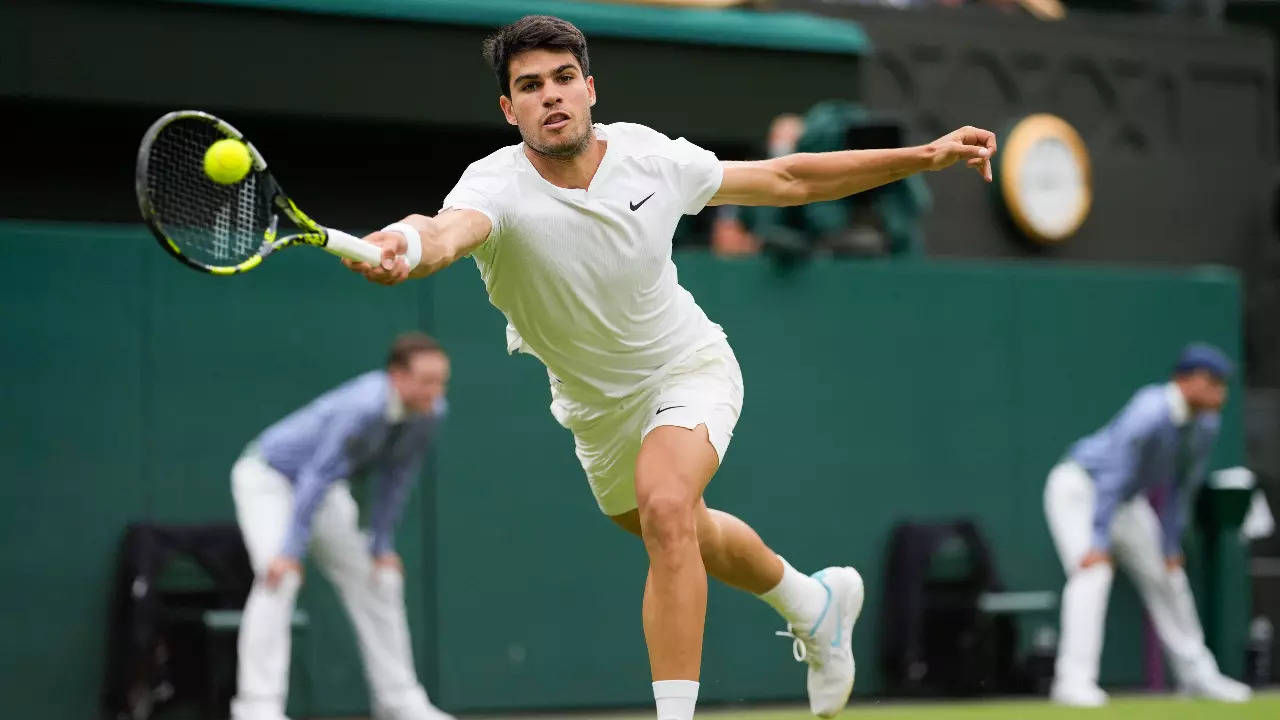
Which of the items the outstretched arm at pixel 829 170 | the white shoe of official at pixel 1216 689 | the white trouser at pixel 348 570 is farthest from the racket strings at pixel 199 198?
the white shoe of official at pixel 1216 689

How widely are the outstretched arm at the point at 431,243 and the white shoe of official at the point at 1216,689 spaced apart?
6736mm

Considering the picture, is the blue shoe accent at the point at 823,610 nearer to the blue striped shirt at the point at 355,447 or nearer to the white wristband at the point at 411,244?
the white wristband at the point at 411,244

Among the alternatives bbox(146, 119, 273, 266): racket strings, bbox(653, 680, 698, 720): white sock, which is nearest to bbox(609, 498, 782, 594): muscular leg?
bbox(653, 680, 698, 720): white sock

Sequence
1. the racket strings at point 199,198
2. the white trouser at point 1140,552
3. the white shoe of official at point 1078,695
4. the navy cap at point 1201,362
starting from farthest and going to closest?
the white trouser at point 1140,552
the navy cap at point 1201,362
the white shoe of official at point 1078,695
the racket strings at point 199,198

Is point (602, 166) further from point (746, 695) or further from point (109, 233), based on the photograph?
point (746, 695)

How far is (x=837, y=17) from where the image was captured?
1278 cm

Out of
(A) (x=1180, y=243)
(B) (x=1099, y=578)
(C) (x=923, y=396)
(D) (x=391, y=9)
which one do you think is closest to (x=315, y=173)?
(D) (x=391, y=9)

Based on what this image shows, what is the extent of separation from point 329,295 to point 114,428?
1261 millimetres

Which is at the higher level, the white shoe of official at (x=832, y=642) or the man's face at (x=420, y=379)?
the man's face at (x=420, y=379)

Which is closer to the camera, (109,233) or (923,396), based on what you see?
(109,233)

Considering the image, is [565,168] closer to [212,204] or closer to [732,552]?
[212,204]

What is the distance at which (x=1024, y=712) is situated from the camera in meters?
9.23

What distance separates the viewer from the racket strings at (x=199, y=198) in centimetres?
456

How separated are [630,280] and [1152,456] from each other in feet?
19.4
